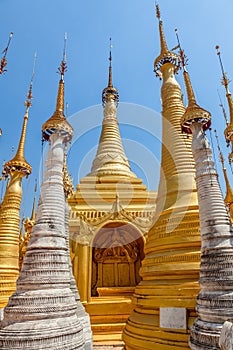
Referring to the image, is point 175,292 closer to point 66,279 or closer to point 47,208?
point 66,279

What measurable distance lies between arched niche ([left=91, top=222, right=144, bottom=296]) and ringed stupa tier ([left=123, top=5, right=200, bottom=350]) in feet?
14.6

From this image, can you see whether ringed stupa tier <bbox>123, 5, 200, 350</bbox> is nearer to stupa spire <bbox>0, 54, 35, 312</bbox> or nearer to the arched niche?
the arched niche

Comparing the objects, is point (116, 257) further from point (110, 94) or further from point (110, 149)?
point (110, 94)

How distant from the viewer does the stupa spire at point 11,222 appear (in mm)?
9445

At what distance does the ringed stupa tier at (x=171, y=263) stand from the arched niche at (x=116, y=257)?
444 centimetres

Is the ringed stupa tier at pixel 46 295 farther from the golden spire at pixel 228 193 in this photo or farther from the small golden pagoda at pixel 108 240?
the golden spire at pixel 228 193

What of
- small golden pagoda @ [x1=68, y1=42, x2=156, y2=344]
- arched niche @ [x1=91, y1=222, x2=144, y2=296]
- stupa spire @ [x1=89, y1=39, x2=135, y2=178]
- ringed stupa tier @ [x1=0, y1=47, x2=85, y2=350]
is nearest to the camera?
ringed stupa tier @ [x1=0, y1=47, x2=85, y2=350]

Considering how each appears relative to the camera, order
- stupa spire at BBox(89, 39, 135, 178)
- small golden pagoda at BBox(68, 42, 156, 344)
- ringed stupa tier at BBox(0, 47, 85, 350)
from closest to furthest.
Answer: ringed stupa tier at BBox(0, 47, 85, 350), small golden pagoda at BBox(68, 42, 156, 344), stupa spire at BBox(89, 39, 135, 178)

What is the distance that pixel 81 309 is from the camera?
18.5 feet

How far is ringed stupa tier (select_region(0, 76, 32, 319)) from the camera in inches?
372

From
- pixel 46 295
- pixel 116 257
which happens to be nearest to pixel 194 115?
pixel 46 295

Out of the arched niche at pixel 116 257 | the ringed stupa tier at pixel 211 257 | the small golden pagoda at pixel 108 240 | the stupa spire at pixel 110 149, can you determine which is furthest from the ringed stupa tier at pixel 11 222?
the ringed stupa tier at pixel 211 257

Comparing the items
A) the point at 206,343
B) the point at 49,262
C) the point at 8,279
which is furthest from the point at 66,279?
the point at 8,279

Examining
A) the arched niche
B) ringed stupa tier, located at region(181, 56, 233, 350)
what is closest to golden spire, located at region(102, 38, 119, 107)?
the arched niche
